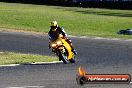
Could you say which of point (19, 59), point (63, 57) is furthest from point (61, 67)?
point (19, 59)

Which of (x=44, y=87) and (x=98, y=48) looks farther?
(x=98, y=48)

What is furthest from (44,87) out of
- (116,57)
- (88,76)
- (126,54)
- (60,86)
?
(126,54)

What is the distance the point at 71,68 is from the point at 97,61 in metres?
2.48

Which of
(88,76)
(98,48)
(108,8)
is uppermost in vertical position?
(88,76)

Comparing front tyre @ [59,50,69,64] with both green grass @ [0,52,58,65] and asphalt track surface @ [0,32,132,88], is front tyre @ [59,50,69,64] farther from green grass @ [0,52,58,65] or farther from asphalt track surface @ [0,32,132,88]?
green grass @ [0,52,58,65]

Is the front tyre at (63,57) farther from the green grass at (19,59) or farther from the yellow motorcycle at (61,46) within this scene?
the green grass at (19,59)

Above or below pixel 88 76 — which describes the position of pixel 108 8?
below

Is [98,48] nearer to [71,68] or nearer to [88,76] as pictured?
[71,68]

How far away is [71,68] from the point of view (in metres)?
15.5

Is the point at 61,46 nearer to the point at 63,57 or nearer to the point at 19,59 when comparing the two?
the point at 63,57

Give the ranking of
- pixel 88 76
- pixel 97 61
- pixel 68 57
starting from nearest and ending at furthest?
1. pixel 88 76
2. pixel 68 57
3. pixel 97 61

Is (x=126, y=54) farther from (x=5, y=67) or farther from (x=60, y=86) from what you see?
(x=60, y=86)

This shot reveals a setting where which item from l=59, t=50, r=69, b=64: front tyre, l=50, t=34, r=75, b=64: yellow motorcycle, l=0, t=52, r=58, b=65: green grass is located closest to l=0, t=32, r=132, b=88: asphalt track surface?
Answer: l=59, t=50, r=69, b=64: front tyre

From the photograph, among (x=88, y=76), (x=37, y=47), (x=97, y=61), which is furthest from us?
Answer: (x=37, y=47)
